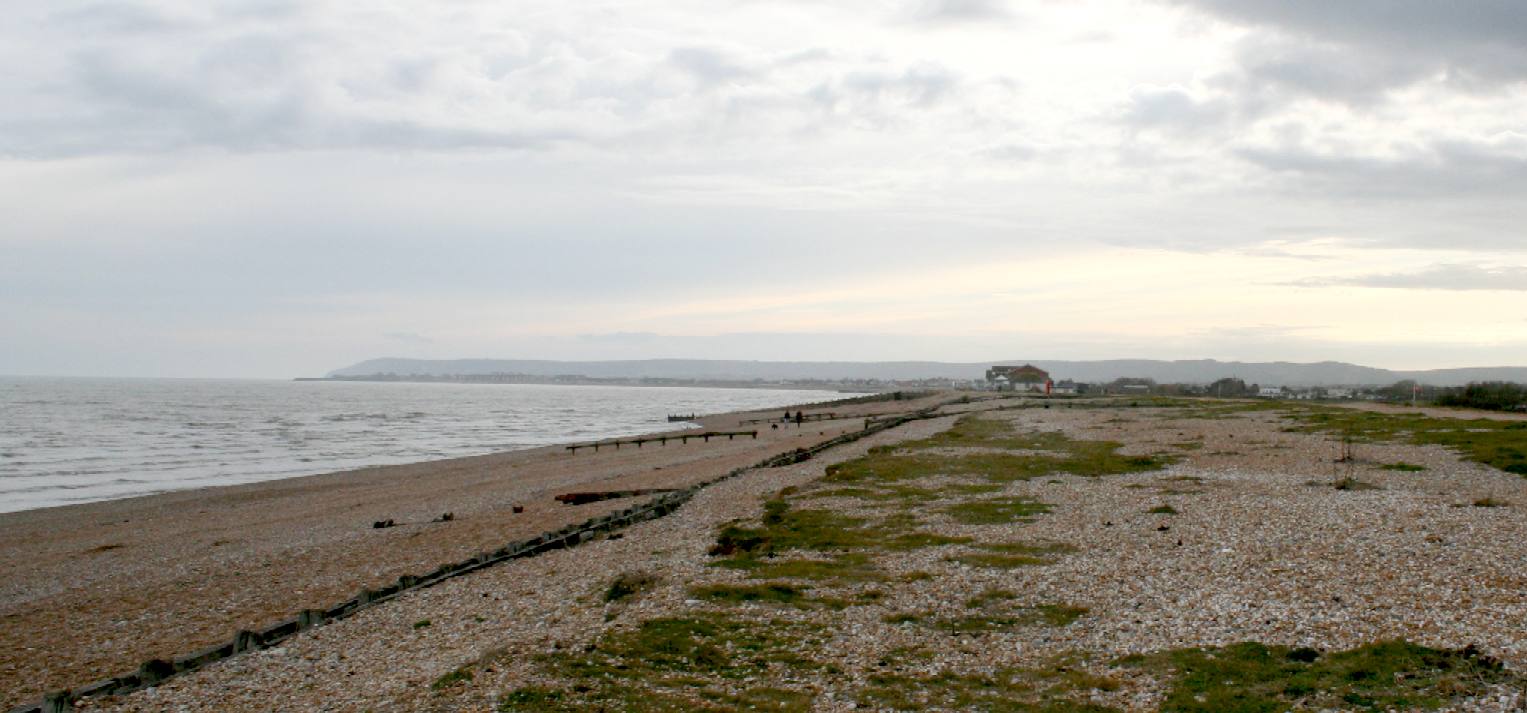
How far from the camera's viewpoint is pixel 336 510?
2997cm

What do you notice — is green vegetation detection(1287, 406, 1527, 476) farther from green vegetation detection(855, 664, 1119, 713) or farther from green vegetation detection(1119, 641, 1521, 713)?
green vegetation detection(855, 664, 1119, 713)

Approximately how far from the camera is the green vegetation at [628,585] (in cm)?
1424

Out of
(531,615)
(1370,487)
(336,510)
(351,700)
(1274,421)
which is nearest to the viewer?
(351,700)

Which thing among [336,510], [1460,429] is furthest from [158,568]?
[1460,429]

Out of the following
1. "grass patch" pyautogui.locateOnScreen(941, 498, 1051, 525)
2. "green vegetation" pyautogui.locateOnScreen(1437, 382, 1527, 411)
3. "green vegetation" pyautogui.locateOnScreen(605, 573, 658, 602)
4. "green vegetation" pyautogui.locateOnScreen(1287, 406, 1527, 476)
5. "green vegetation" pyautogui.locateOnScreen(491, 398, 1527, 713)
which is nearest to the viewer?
"green vegetation" pyautogui.locateOnScreen(491, 398, 1527, 713)

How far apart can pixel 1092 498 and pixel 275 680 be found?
16.0 metres

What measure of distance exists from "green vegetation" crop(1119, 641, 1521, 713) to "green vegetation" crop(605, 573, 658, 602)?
287 inches

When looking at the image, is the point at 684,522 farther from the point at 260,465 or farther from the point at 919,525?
the point at 260,465

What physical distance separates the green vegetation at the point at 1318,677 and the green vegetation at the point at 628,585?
23.9 feet

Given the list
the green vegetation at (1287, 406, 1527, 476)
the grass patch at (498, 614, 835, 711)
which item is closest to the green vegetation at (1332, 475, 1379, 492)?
the green vegetation at (1287, 406, 1527, 476)

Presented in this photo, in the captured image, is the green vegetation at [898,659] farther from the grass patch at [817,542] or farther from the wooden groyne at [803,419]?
the wooden groyne at [803,419]

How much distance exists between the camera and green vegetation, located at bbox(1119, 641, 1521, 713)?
27.8ft

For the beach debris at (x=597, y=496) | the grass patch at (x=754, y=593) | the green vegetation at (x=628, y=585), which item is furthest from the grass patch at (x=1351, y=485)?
the beach debris at (x=597, y=496)

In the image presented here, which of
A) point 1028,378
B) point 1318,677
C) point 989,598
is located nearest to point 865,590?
point 989,598
